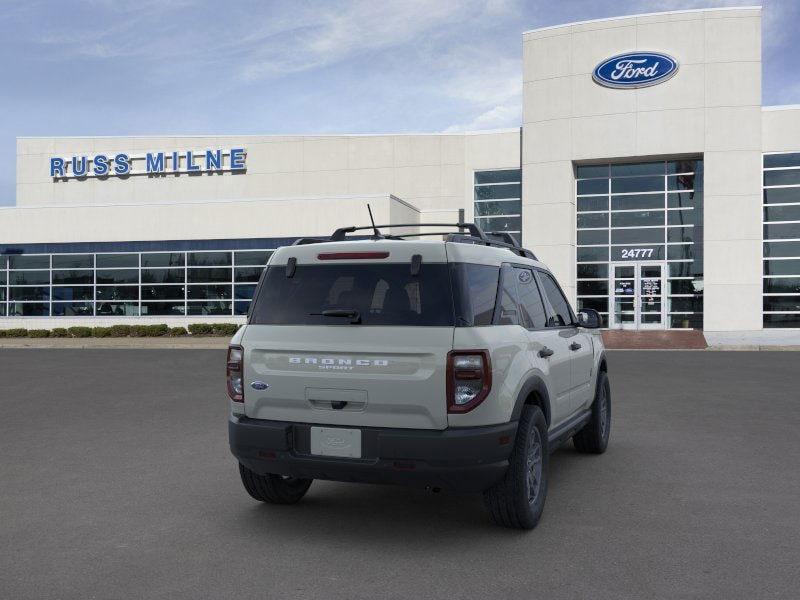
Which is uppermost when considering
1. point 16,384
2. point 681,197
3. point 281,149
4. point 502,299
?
point 281,149

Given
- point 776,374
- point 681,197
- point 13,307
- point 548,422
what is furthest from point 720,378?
point 13,307

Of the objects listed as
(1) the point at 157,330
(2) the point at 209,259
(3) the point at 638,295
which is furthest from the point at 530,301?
(2) the point at 209,259

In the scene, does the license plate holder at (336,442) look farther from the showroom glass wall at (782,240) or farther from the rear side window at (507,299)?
the showroom glass wall at (782,240)

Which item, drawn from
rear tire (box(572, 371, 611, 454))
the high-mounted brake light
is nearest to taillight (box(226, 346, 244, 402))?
the high-mounted brake light

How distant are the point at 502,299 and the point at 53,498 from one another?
3.80 m

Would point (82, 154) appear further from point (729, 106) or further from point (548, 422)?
point (548, 422)

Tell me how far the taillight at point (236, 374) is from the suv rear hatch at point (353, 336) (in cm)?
5

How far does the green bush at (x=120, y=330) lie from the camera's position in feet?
100

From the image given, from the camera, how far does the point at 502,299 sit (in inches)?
206

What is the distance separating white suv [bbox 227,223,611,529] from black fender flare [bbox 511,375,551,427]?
0.5 inches

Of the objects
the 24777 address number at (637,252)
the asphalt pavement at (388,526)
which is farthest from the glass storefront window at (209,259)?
the asphalt pavement at (388,526)

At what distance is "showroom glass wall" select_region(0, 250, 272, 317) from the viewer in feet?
107

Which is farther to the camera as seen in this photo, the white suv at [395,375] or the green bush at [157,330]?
the green bush at [157,330]

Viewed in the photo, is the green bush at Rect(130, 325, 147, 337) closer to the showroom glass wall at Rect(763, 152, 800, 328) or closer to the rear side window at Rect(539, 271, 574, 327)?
the showroom glass wall at Rect(763, 152, 800, 328)
